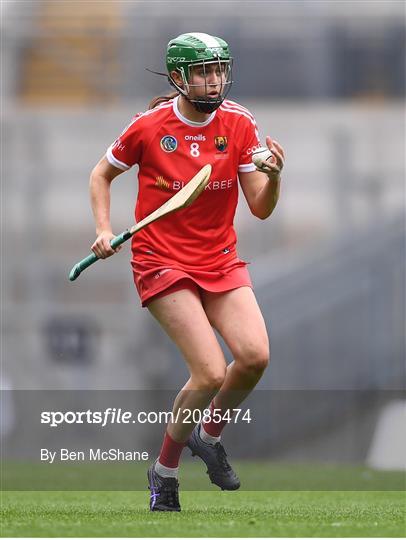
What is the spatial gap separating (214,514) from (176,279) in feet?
3.22

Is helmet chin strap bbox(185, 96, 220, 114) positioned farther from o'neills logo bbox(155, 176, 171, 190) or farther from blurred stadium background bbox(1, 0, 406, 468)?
blurred stadium background bbox(1, 0, 406, 468)

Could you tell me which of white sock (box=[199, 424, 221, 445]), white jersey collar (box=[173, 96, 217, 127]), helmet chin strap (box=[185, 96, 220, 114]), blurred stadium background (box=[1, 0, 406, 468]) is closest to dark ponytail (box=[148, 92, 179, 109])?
white jersey collar (box=[173, 96, 217, 127])

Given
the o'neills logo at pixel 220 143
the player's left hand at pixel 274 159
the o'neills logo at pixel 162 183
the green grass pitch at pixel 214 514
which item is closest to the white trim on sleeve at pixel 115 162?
the o'neills logo at pixel 162 183

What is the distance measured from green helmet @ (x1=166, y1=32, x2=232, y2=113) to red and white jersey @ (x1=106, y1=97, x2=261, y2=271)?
5.5 inches

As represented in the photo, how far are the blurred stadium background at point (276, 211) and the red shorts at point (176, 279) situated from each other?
6.98 meters

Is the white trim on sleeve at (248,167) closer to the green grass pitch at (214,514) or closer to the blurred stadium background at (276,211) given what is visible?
the green grass pitch at (214,514)

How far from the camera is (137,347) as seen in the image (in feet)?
46.6

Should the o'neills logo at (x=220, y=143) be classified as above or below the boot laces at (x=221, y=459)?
above

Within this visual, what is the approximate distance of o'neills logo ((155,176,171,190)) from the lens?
6.08m

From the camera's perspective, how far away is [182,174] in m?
6.07

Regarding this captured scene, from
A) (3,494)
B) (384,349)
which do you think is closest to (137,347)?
(384,349)

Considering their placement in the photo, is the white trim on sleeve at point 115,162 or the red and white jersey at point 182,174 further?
the white trim on sleeve at point 115,162

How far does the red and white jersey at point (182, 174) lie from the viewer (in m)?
6.09

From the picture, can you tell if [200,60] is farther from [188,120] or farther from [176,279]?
[176,279]
